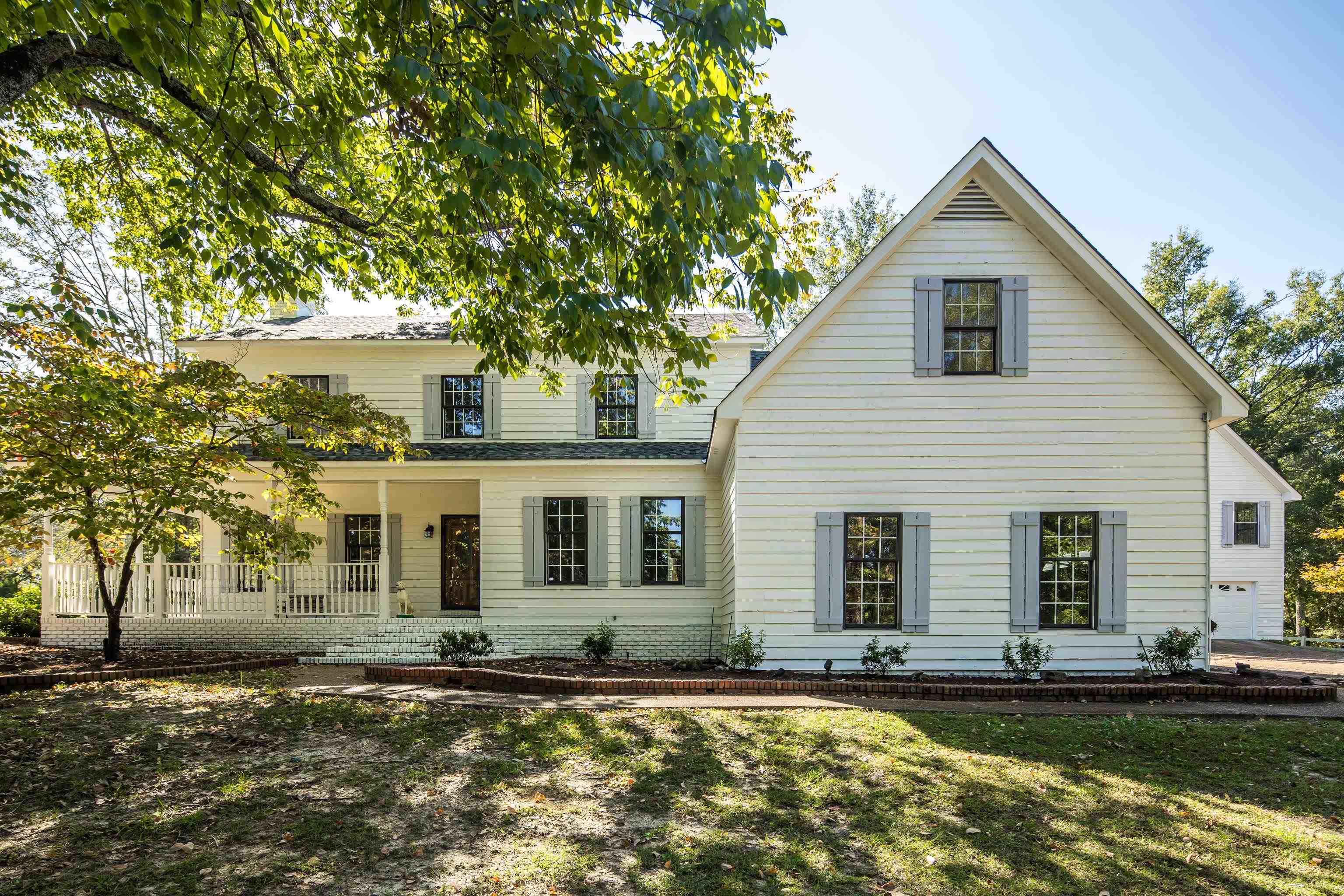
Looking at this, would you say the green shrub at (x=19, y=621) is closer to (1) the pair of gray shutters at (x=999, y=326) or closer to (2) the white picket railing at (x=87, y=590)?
(2) the white picket railing at (x=87, y=590)

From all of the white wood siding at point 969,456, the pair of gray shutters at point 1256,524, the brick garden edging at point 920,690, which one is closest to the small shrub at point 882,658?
the white wood siding at point 969,456

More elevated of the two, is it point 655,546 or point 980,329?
point 980,329

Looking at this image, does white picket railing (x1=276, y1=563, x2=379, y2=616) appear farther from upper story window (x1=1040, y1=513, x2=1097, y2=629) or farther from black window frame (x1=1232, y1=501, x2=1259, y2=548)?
black window frame (x1=1232, y1=501, x2=1259, y2=548)

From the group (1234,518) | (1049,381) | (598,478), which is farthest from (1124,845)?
(1234,518)

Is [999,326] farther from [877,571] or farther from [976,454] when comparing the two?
[877,571]

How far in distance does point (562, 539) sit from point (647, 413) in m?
3.17

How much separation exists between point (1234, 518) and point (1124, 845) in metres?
21.5

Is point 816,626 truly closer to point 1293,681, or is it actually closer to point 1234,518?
point 1293,681

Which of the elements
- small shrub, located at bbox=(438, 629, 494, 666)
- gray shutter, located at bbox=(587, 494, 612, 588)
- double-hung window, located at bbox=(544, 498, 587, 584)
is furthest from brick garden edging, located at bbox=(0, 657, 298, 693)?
gray shutter, located at bbox=(587, 494, 612, 588)

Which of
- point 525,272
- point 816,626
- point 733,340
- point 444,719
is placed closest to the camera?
point 525,272

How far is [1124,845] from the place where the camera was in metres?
4.40

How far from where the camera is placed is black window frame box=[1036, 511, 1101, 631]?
10.3 metres

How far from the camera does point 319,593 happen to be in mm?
13766

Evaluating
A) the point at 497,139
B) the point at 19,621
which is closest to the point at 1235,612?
the point at 497,139
